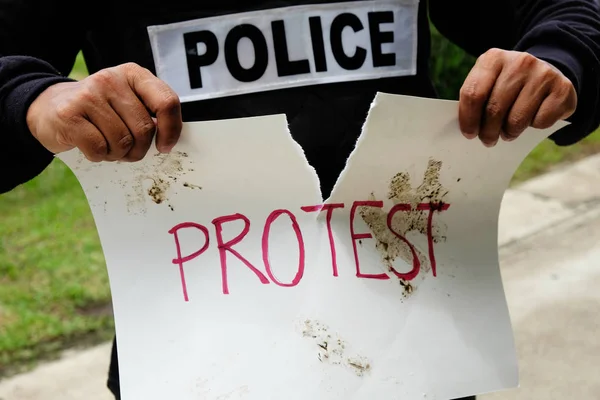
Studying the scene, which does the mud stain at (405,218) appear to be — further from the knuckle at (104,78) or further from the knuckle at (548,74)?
the knuckle at (104,78)

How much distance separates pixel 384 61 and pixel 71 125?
486 mm

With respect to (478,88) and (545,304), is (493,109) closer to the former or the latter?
(478,88)

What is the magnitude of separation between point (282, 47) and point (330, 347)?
0.42 metres

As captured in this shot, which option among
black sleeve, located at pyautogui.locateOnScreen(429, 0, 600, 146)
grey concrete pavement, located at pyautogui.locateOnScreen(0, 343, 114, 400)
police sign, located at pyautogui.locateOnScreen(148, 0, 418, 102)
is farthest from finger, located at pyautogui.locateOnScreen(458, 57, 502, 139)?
grey concrete pavement, located at pyautogui.locateOnScreen(0, 343, 114, 400)

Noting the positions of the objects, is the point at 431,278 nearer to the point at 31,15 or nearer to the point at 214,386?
the point at 214,386

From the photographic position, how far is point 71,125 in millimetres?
701

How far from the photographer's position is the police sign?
963 millimetres

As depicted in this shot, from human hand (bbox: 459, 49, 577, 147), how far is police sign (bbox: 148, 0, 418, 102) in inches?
10.4

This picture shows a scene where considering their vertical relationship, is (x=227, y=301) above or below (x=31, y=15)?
below

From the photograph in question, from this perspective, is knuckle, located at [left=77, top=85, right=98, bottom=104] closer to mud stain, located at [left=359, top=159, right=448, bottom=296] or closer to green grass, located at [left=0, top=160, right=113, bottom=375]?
mud stain, located at [left=359, top=159, right=448, bottom=296]

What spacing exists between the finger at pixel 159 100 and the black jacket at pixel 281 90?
0.15 metres

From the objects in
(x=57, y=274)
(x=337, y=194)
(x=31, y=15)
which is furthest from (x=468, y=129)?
(x=57, y=274)

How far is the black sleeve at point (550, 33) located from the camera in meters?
0.89

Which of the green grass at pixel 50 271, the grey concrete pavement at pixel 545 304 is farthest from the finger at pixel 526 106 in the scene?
the green grass at pixel 50 271
